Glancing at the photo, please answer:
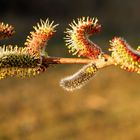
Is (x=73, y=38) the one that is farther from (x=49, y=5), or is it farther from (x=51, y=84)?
(x=49, y=5)

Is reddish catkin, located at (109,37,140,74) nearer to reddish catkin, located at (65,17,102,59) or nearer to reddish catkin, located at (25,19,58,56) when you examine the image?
reddish catkin, located at (65,17,102,59)

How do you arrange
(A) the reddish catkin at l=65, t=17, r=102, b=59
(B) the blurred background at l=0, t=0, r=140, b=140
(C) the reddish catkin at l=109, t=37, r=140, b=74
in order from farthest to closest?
(B) the blurred background at l=0, t=0, r=140, b=140
(A) the reddish catkin at l=65, t=17, r=102, b=59
(C) the reddish catkin at l=109, t=37, r=140, b=74

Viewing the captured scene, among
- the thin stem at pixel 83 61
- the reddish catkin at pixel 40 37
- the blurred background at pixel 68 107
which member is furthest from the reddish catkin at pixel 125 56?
the blurred background at pixel 68 107

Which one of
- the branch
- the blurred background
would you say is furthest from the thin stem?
the blurred background

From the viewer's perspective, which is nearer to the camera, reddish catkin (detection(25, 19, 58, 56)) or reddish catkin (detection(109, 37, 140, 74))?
reddish catkin (detection(109, 37, 140, 74))

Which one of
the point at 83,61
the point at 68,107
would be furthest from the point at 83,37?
the point at 68,107

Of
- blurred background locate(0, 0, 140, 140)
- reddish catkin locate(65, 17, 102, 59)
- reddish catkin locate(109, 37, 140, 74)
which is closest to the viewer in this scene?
reddish catkin locate(109, 37, 140, 74)

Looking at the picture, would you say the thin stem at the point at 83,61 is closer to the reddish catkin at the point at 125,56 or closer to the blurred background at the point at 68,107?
the reddish catkin at the point at 125,56
